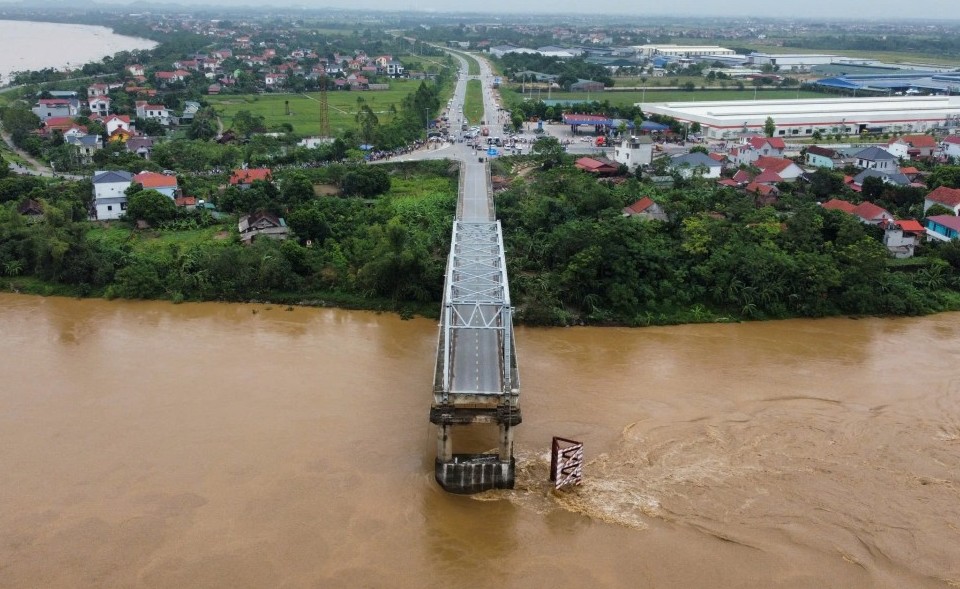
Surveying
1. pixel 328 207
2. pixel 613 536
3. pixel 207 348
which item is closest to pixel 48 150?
pixel 328 207

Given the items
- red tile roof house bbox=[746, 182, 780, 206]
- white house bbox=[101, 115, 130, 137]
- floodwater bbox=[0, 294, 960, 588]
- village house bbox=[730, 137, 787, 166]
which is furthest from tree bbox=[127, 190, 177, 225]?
village house bbox=[730, 137, 787, 166]

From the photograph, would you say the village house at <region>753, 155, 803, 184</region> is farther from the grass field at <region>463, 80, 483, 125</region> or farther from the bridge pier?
the bridge pier

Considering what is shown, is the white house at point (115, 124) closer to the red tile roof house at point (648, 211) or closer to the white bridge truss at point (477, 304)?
the white bridge truss at point (477, 304)

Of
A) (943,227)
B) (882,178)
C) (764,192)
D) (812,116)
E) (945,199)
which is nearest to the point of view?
(943,227)

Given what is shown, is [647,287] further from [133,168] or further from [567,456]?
[133,168]

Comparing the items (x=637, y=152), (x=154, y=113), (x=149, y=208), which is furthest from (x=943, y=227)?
(x=154, y=113)

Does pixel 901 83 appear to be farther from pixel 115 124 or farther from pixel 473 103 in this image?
pixel 115 124
